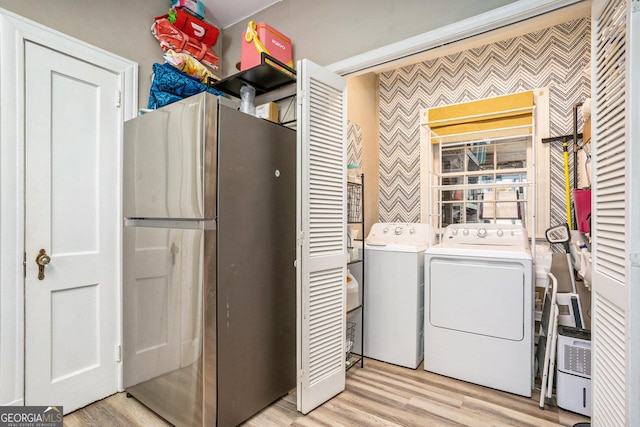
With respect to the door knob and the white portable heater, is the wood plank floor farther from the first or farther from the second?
the door knob

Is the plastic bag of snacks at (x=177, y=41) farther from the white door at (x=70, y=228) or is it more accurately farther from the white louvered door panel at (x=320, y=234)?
the white louvered door panel at (x=320, y=234)

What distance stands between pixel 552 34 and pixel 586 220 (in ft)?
5.69

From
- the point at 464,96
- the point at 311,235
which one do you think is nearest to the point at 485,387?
the point at 311,235

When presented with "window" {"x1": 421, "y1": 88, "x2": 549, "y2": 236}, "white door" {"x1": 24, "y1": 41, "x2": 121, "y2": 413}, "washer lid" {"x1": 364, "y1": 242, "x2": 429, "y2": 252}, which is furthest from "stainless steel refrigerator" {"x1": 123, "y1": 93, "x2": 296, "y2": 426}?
"window" {"x1": 421, "y1": 88, "x2": 549, "y2": 236}

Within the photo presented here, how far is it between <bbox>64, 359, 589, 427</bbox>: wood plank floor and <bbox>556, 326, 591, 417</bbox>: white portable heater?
0.07m

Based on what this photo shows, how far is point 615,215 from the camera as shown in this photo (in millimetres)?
1262

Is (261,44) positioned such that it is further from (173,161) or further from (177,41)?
(173,161)

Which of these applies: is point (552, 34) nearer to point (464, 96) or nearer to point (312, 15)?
point (464, 96)

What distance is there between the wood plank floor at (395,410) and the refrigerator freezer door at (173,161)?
1.16 m

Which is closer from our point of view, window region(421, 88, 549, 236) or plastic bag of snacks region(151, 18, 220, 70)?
plastic bag of snacks region(151, 18, 220, 70)

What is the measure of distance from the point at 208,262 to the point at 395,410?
1418 millimetres

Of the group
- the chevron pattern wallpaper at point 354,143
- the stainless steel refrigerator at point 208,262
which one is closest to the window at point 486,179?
the chevron pattern wallpaper at point 354,143

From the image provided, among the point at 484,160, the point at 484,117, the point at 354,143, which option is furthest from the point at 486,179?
the point at 354,143

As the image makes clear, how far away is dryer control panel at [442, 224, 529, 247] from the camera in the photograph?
2430mm
